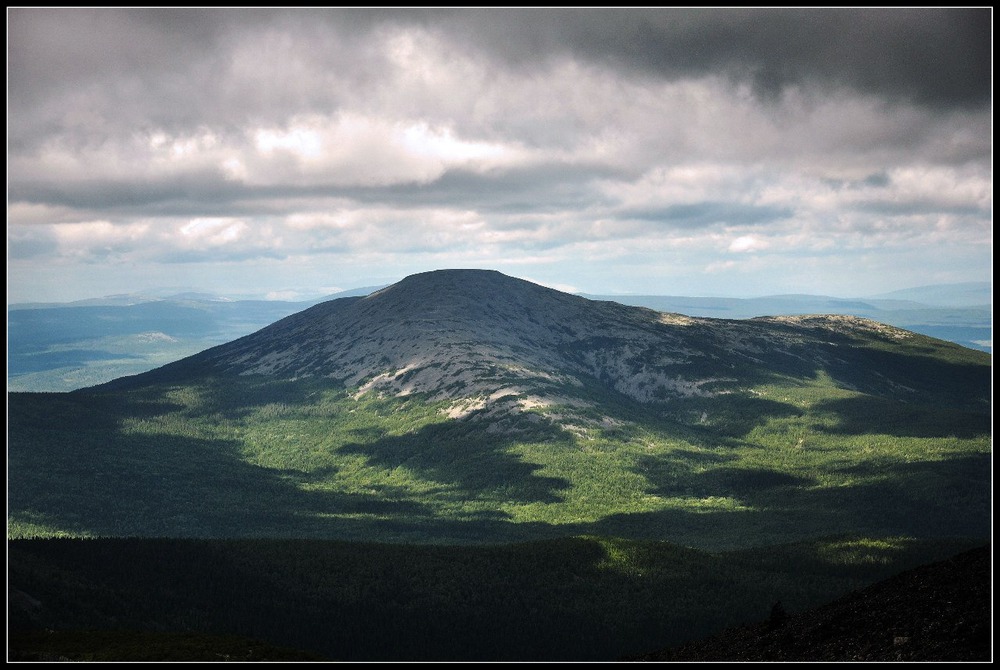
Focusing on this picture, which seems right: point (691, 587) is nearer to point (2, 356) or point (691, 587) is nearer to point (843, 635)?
point (843, 635)

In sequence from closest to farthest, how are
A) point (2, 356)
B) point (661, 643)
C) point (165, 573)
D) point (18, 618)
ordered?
point (2, 356) < point (18, 618) < point (661, 643) < point (165, 573)

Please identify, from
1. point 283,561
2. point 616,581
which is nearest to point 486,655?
point 616,581

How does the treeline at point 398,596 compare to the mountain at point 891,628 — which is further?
the treeline at point 398,596

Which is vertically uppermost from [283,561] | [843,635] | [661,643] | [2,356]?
[2,356]

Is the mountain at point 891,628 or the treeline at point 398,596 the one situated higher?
the mountain at point 891,628

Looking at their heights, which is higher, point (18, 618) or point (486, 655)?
point (18, 618)

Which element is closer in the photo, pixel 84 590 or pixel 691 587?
pixel 84 590
